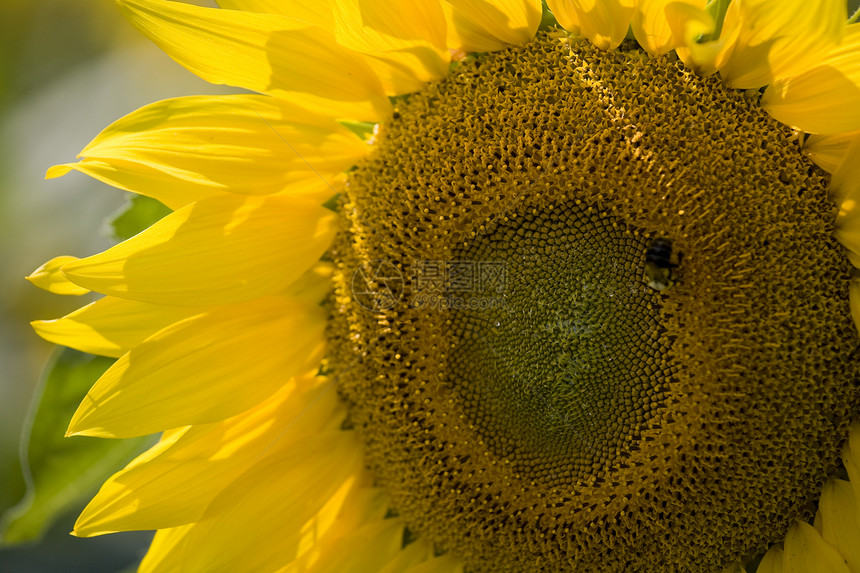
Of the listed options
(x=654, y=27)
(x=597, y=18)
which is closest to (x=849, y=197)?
(x=654, y=27)

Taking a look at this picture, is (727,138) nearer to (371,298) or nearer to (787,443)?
(787,443)

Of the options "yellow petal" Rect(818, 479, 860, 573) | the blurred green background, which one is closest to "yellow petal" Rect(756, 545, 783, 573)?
"yellow petal" Rect(818, 479, 860, 573)

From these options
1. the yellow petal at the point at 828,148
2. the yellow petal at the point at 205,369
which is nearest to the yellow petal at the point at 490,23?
the yellow petal at the point at 828,148

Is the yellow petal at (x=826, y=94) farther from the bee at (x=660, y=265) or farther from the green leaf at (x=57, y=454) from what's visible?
the green leaf at (x=57, y=454)

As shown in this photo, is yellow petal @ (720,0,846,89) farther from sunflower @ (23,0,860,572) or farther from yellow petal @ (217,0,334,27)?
yellow petal @ (217,0,334,27)

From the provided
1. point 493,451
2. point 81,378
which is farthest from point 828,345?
point 81,378

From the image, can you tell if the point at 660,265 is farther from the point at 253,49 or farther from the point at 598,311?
the point at 253,49
